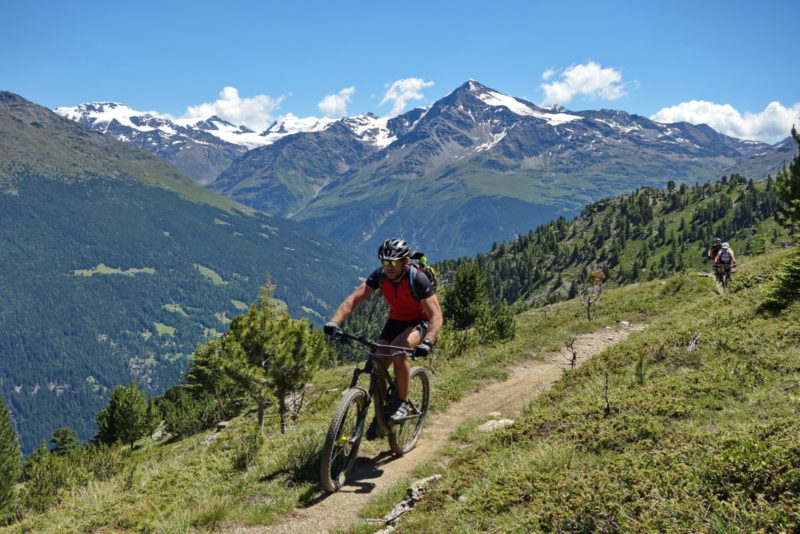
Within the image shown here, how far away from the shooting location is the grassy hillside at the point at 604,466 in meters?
5.01

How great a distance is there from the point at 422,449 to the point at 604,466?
528 cm

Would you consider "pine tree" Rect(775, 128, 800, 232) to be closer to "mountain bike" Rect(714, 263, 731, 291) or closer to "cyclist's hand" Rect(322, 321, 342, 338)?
"mountain bike" Rect(714, 263, 731, 291)

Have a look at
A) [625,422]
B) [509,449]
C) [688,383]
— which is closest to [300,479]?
[509,449]

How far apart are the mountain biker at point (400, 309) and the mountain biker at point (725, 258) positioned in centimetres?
2133

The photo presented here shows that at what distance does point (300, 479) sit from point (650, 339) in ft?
39.6

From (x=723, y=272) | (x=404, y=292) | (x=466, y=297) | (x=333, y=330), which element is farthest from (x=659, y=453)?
(x=466, y=297)

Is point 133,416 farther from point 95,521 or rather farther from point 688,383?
point 688,383

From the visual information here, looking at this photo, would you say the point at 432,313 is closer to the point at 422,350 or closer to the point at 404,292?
the point at 404,292

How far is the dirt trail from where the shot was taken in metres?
7.67

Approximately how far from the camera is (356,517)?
7.84 meters

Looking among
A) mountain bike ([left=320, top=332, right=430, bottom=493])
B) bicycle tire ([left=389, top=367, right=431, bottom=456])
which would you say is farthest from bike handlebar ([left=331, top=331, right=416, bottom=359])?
bicycle tire ([left=389, top=367, right=431, bottom=456])

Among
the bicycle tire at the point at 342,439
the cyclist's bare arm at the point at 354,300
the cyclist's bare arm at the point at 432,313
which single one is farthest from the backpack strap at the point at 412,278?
the bicycle tire at the point at 342,439

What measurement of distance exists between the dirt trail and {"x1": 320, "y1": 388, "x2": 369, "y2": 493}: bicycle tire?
0.31 metres

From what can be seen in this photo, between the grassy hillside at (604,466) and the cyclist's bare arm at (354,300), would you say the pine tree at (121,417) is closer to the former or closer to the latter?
the grassy hillside at (604,466)
